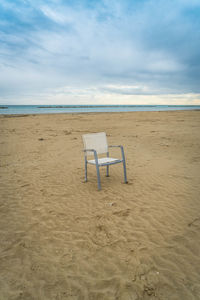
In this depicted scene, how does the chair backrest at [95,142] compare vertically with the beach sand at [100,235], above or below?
above

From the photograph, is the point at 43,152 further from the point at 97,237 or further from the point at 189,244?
the point at 189,244

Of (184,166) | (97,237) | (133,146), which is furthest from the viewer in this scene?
(133,146)

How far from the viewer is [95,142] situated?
5434 mm

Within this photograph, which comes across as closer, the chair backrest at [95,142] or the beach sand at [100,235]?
the beach sand at [100,235]

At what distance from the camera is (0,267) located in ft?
8.33

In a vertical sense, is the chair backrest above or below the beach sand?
above

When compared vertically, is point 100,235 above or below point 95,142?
below

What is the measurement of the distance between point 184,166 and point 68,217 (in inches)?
183

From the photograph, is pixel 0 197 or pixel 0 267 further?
pixel 0 197

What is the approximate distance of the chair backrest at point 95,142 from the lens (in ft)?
17.1

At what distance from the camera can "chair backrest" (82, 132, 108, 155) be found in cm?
523

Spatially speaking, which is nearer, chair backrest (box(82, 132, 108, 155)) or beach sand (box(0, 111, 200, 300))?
beach sand (box(0, 111, 200, 300))

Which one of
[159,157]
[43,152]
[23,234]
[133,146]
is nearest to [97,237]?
[23,234]

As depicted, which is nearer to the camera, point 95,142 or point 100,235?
point 100,235
